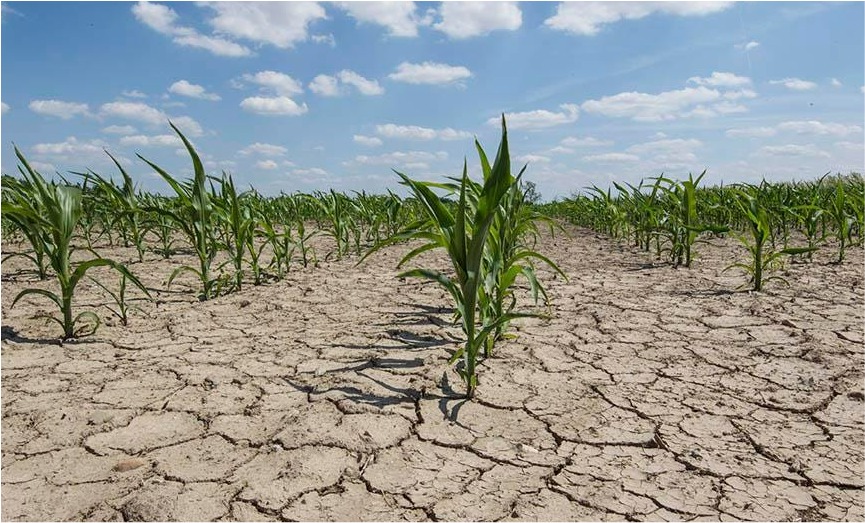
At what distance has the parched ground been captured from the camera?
3.75ft

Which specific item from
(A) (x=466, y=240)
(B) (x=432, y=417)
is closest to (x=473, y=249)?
(A) (x=466, y=240)

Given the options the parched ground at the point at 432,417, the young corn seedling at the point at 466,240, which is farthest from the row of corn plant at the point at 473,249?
the parched ground at the point at 432,417

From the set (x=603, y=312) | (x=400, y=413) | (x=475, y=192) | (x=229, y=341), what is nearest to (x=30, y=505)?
(x=400, y=413)

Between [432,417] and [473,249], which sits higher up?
[473,249]

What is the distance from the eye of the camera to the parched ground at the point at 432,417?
1.14 m

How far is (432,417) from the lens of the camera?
1490 mm

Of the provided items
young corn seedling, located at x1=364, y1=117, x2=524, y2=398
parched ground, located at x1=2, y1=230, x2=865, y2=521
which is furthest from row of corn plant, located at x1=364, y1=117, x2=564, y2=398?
parched ground, located at x1=2, y1=230, x2=865, y2=521

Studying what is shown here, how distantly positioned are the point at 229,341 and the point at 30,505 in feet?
3.55

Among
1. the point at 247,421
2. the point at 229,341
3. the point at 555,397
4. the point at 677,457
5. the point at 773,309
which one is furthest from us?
the point at 773,309

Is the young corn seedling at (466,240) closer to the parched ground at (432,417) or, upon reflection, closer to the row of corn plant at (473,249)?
the row of corn plant at (473,249)

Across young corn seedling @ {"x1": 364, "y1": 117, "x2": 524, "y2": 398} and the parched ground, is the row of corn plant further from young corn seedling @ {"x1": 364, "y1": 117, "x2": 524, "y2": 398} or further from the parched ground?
the parched ground

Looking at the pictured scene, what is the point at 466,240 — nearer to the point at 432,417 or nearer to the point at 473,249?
the point at 473,249

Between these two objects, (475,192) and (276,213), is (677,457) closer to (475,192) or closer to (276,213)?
(475,192)

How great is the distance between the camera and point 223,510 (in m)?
1.11
